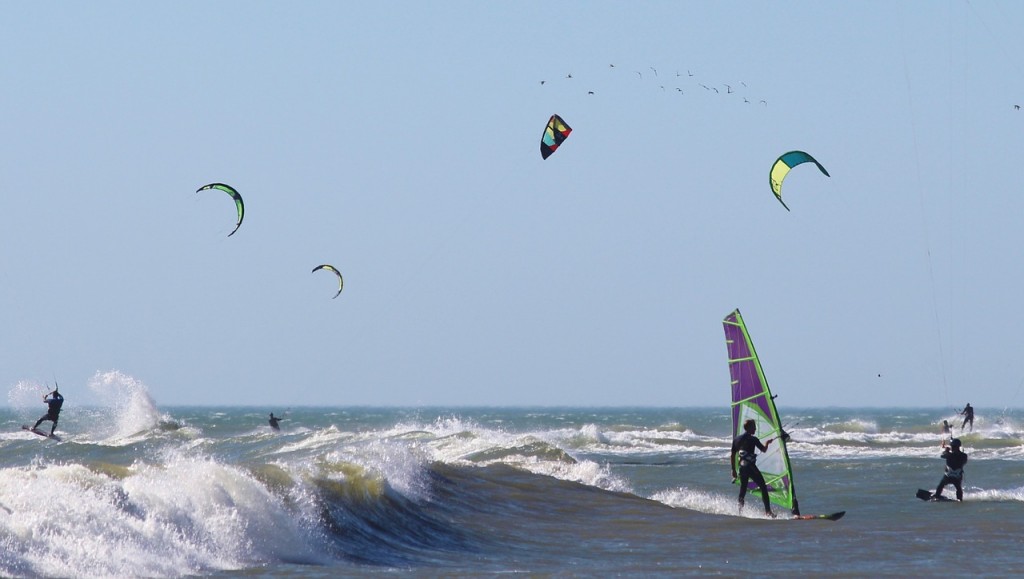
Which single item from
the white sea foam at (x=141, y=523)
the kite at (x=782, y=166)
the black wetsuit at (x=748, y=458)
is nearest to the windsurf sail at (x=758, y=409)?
the black wetsuit at (x=748, y=458)

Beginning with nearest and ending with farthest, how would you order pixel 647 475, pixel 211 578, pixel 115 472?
pixel 211 578 → pixel 115 472 → pixel 647 475

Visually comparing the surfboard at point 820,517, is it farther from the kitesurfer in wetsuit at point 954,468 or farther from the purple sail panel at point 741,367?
the kitesurfer in wetsuit at point 954,468

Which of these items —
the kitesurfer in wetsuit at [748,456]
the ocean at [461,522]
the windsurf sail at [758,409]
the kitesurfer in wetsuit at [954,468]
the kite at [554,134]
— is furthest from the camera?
the kite at [554,134]

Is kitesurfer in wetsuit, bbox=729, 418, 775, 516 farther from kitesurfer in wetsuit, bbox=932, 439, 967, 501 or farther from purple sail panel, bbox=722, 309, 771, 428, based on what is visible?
kitesurfer in wetsuit, bbox=932, 439, 967, 501

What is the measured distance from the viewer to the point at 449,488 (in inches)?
600

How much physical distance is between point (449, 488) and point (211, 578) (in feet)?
23.7

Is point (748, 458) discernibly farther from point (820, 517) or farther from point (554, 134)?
point (554, 134)

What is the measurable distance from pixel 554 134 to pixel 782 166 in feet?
13.3

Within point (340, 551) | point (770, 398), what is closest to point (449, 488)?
point (770, 398)

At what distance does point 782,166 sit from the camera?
1589cm

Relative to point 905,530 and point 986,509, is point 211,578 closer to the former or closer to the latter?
point 905,530

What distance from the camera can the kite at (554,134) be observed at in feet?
61.0

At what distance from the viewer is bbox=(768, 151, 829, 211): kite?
51.2ft

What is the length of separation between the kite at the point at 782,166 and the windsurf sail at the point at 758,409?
2500 millimetres
